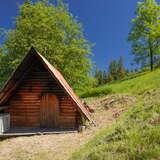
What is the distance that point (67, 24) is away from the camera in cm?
4484

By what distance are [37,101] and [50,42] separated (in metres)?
20.3

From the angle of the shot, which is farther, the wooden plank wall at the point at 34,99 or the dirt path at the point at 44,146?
the wooden plank wall at the point at 34,99

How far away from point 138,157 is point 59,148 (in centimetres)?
662

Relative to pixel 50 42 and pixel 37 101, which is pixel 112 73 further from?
pixel 37 101

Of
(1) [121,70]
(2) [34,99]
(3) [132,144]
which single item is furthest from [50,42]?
(1) [121,70]

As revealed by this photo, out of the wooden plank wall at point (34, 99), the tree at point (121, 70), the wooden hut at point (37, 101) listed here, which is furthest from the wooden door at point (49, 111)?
the tree at point (121, 70)

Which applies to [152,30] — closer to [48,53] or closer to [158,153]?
[48,53]

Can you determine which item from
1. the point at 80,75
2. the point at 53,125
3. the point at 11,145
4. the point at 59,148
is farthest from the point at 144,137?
the point at 80,75

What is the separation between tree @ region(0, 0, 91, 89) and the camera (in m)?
41.5

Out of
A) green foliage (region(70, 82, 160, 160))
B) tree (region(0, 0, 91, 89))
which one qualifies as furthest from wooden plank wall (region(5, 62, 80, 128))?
tree (region(0, 0, 91, 89))

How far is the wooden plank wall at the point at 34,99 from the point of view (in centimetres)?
2255

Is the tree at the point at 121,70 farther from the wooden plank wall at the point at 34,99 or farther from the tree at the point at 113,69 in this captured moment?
the wooden plank wall at the point at 34,99

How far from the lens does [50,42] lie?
4231 centimetres

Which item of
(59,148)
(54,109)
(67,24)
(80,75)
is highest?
(67,24)
